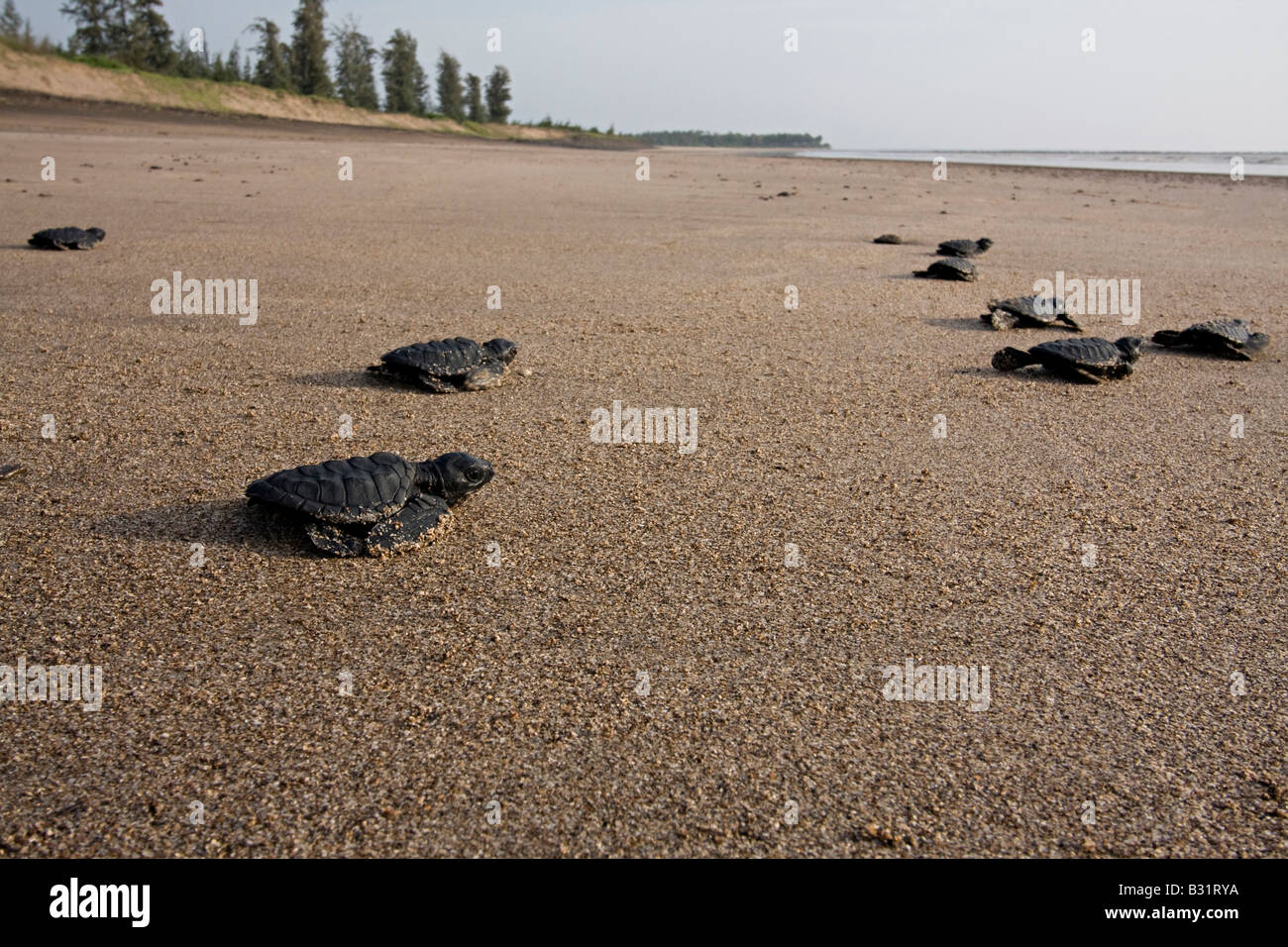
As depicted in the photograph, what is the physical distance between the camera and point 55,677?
114 inches

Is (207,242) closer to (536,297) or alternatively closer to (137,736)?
(536,297)

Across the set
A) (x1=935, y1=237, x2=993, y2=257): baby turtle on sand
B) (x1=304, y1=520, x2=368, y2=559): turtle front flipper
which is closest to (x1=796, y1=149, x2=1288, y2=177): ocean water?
(x1=935, y1=237, x2=993, y2=257): baby turtle on sand

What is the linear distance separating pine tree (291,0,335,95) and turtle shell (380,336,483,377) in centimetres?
6208

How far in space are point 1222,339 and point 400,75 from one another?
2844 inches

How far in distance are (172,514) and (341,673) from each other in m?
1.71

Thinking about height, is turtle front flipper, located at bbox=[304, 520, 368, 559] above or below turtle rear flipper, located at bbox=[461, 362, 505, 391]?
below

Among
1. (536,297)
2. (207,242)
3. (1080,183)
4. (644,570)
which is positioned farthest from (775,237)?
(1080,183)

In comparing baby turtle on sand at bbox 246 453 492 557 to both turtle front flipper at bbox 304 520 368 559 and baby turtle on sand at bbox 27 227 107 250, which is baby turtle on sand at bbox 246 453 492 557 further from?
baby turtle on sand at bbox 27 227 107 250

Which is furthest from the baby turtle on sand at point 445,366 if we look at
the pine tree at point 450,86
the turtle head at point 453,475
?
the pine tree at point 450,86

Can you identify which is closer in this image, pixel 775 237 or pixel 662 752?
pixel 662 752

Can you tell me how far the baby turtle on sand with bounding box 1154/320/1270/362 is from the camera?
7.66 m

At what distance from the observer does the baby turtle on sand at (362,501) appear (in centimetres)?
379

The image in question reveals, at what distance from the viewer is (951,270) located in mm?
10961

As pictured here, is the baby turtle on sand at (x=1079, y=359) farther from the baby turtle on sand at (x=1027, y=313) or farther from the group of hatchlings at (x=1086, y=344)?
the baby turtle on sand at (x=1027, y=313)
